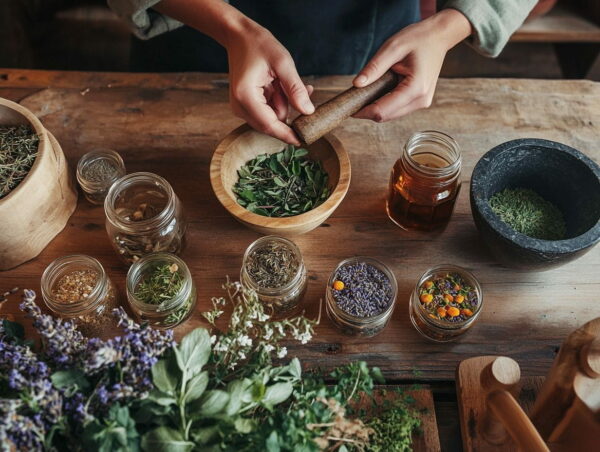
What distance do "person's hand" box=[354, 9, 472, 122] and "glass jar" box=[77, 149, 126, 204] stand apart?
2.19 feet

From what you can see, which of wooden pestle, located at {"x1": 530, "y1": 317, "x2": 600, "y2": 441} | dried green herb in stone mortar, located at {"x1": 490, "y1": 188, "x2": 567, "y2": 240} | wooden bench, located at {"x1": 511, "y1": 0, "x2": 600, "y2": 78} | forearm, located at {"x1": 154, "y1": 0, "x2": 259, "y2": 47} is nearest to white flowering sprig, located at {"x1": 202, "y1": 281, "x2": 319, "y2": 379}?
wooden pestle, located at {"x1": 530, "y1": 317, "x2": 600, "y2": 441}

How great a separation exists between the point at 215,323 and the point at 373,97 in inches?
27.2

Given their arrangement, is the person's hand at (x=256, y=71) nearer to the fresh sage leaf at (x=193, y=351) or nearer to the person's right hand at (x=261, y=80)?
the person's right hand at (x=261, y=80)

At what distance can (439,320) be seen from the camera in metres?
1.30

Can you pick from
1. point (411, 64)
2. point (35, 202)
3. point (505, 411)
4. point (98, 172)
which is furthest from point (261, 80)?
point (505, 411)

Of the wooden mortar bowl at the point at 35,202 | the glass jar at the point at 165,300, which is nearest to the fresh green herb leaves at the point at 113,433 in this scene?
the glass jar at the point at 165,300

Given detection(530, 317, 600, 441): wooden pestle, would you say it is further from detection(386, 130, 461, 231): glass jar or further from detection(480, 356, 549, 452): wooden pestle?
detection(386, 130, 461, 231): glass jar

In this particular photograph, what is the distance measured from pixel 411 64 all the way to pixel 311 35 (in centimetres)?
52

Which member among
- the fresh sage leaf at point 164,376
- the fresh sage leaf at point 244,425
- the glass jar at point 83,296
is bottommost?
the glass jar at point 83,296

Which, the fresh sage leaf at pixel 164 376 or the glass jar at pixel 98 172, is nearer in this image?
the fresh sage leaf at pixel 164 376

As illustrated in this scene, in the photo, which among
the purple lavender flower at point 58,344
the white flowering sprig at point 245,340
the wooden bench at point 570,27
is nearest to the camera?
the purple lavender flower at point 58,344

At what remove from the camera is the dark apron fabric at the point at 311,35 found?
180 cm

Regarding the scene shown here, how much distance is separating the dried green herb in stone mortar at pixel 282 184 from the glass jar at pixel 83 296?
0.39 meters

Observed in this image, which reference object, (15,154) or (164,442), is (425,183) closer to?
(164,442)
